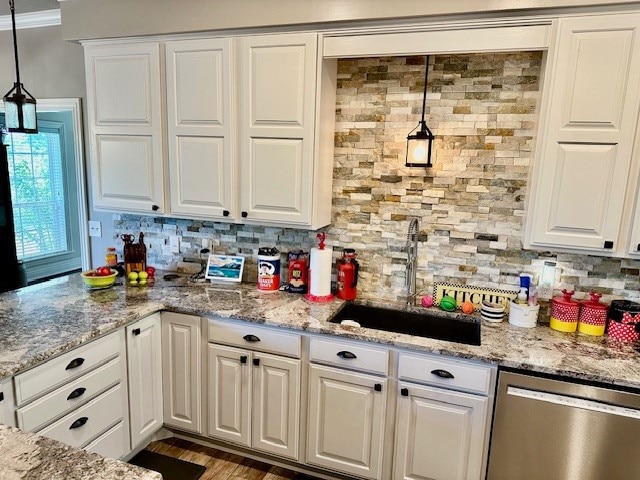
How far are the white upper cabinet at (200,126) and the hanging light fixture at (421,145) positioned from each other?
1.01 meters

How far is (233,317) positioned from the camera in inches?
91.7

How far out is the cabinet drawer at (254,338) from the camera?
2275mm

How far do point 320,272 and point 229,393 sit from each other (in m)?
0.84

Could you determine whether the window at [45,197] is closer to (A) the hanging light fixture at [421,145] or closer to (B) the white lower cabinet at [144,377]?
(B) the white lower cabinet at [144,377]

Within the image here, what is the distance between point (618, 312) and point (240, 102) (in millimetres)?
2210

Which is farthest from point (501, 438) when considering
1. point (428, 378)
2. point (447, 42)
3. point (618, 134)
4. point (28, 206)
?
point (28, 206)

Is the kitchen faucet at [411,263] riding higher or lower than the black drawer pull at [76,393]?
higher

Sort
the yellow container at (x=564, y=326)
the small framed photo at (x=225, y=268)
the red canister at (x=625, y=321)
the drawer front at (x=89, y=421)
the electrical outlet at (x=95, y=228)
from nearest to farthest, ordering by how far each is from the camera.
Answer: the drawer front at (x=89, y=421), the red canister at (x=625, y=321), the yellow container at (x=564, y=326), the small framed photo at (x=225, y=268), the electrical outlet at (x=95, y=228)

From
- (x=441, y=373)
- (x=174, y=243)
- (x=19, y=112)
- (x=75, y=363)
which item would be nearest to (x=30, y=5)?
(x=19, y=112)

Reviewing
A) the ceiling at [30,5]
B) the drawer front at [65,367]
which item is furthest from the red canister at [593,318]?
the ceiling at [30,5]

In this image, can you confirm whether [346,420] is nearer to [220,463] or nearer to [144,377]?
[220,463]

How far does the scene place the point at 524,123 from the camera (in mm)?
2299

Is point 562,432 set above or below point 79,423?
above

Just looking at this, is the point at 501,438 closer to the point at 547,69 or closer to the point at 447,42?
the point at 547,69
